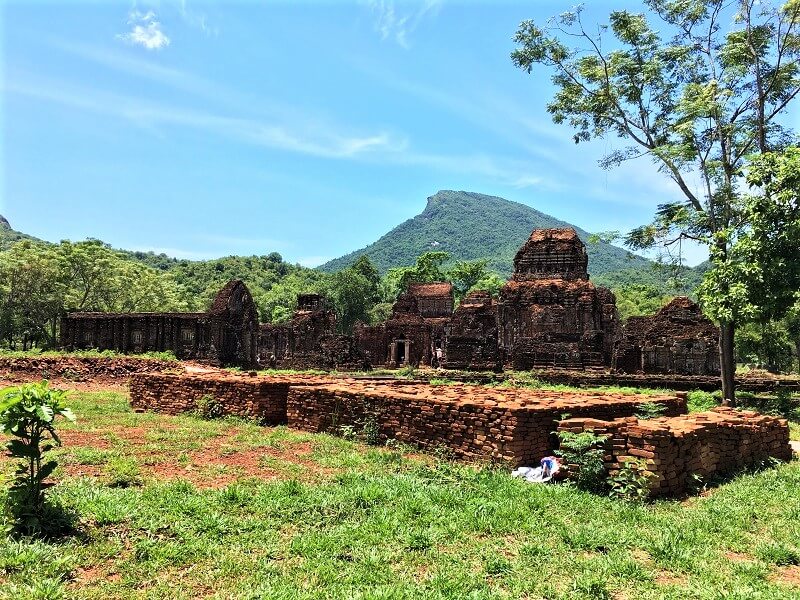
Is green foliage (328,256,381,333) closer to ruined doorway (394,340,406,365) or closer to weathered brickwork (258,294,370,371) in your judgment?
ruined doorway (394,340,406,365)

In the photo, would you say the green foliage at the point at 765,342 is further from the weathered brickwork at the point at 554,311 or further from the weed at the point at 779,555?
the weed at the point at 779,555

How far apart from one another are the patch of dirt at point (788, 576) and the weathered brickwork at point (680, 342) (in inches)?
910

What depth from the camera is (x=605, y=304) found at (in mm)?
36531

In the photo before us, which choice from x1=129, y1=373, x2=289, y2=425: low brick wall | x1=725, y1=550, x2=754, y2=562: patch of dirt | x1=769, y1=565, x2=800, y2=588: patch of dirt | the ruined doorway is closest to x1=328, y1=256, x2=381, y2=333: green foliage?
the ruined doorway

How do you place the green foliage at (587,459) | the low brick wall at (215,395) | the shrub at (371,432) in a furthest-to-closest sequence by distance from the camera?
the low brick wall at (215,395) → the shrub at (371,432) → the green foliage at (587,459)

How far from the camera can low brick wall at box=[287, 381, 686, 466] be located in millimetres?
8477

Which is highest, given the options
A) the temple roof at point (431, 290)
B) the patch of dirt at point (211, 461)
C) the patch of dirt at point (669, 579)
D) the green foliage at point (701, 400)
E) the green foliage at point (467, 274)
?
the green foliage at point (467, 274)

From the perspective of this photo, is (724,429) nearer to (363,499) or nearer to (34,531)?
(363,499)

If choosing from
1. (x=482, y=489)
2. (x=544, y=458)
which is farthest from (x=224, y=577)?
(x=544, y=458)

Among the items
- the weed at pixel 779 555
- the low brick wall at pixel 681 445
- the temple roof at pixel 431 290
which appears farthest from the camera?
the temple roof at pixel 431 290

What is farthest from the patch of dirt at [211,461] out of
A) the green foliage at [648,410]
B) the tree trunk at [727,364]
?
the tree trunk at [727,364]

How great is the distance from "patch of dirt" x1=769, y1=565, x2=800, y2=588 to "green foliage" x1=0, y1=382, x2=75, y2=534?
21.0 feet

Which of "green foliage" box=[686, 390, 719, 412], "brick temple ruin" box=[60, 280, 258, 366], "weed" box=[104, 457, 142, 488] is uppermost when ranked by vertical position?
"brick temple ruin" box=[60, 280, 258, 366]

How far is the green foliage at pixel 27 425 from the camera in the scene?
16.8 ft
